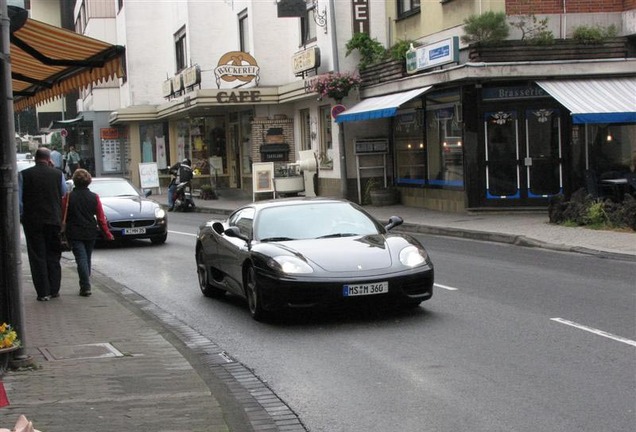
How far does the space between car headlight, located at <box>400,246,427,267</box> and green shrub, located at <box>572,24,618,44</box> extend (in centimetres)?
1275

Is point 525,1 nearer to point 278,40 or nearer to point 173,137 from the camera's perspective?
point 278,40

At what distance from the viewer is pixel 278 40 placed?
1326 inches

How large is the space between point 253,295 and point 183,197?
2032 centimetres

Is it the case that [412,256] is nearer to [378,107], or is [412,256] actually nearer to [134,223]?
[134,223]

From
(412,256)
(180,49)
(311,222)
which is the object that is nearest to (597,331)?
(412,256)

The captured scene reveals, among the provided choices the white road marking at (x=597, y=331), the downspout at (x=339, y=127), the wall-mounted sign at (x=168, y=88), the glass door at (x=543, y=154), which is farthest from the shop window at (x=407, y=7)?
the white road marking at (x=597, y=331)

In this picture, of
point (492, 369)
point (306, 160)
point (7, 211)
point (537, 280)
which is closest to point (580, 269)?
point (537, 280)

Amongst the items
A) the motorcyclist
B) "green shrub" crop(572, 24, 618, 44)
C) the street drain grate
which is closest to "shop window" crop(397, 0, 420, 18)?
"green shrub" crop(572, 24, 618, 44)

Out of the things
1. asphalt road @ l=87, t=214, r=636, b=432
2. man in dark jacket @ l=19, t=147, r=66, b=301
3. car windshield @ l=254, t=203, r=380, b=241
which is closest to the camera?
asphalt road @ l=87, t=214, r=636, b=432

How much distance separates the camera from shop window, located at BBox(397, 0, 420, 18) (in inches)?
964

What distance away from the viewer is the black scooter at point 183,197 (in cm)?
2908

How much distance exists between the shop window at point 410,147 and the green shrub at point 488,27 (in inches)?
155

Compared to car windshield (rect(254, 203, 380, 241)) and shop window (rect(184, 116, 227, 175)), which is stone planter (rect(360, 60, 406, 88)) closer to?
car windshield (rect(254, 203, 380, 241))

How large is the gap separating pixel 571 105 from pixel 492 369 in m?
13.0
